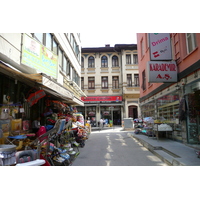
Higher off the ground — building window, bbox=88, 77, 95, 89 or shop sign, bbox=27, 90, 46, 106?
building window, bbox=88, 77, 95, 89

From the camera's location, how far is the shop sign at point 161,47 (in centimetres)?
869

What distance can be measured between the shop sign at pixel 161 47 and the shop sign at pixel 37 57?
18.1 feet

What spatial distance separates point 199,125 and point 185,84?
→ 6.72ft

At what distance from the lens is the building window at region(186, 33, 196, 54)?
24.4 feet

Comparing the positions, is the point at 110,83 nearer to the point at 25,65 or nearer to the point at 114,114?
the point at 114,114

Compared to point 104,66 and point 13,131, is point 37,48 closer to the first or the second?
point 13,131

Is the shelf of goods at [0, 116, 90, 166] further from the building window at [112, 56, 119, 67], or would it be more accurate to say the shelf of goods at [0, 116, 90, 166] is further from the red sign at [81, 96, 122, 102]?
the building window at [112, 56, 119, 67]

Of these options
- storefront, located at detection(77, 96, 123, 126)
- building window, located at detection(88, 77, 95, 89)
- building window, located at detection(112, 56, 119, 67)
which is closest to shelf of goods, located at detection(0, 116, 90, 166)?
storefront, located at detection(77, 96, 123, 126)

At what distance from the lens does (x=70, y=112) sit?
10.6m

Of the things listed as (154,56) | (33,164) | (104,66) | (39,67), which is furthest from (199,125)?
(104,66)

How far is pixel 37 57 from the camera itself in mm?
6539

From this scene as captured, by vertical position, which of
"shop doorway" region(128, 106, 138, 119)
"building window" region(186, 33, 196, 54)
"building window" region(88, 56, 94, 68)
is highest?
"building window" region(88, 56, 94, 68)

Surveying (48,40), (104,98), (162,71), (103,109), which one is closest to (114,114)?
(103,109)

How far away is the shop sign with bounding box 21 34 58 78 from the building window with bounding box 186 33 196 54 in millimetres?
6937
